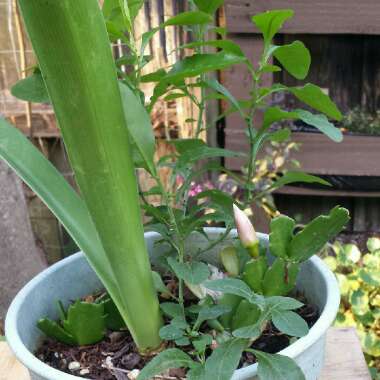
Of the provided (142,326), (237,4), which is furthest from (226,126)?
(142,326)

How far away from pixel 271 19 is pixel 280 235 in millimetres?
192

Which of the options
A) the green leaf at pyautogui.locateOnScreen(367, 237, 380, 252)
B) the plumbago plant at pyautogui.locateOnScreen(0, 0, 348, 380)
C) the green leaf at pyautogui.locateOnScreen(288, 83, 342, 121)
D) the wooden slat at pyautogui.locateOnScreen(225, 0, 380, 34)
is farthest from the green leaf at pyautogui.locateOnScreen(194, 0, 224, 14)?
the green leaf at pyautogui.locateOnScreen(367, 237, 380, 252)

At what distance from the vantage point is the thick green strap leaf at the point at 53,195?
0.42 meters

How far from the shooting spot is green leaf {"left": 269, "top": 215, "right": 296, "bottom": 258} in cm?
43

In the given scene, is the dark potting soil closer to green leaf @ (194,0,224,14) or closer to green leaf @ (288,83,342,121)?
green leaf @ (288,83,342,121)

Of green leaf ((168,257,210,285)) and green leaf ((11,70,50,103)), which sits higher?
green leaf ((11,70,50,103))

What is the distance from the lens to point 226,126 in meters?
1.39

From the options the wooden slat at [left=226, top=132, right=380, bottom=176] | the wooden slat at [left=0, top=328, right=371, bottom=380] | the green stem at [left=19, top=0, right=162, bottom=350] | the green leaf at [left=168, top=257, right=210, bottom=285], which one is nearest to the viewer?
the green stem at [left=19, top=0, right=162, bottom=350]

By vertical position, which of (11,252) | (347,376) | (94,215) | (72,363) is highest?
(94,215)

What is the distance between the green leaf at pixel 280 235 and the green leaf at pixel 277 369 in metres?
0.10

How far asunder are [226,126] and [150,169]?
991 mm

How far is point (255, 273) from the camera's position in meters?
0.42

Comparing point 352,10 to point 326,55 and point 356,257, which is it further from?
point 356,257

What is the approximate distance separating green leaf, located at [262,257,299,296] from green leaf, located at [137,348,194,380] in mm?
96
